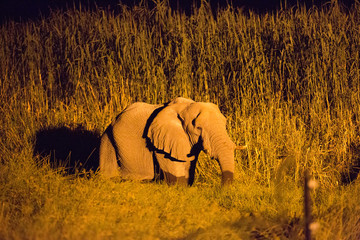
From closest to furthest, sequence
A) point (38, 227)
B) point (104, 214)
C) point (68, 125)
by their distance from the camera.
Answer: point (38, 227) → point (104, 214) → point (68, 125)

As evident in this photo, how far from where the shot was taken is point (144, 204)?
15.7 ft

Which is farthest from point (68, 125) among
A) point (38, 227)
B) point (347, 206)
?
point (347, 206)

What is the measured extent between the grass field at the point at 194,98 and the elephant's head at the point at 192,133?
13.4 inches

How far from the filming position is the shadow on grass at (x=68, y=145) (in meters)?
6.56

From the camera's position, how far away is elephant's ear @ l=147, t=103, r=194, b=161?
210 inches

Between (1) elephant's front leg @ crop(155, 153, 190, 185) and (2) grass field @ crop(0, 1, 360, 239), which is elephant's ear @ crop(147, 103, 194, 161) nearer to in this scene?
(1) elephant's front leg @ crop(155, 153, 190, 185)

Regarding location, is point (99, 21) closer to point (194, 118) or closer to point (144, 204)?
point (194, 118)

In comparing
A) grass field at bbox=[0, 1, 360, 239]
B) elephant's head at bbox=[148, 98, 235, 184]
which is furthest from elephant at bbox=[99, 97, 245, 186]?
grass field at bbox=[0, 1, 360, 239]

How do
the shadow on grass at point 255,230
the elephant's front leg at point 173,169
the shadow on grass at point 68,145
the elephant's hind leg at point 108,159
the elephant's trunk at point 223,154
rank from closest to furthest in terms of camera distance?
the shadow on grass at point 255,230, the elephant's trunk at point 223,154, the elephant's front leg at point 173,169, the elephant's hind leg at point 108,159, the shadow on grass at point 68,145

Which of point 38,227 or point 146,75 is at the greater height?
point 146,75

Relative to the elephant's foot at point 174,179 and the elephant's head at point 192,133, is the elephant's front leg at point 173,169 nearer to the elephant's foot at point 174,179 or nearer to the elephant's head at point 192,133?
the elephant's foot at point 174,179

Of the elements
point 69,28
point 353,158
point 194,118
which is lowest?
point 353,158

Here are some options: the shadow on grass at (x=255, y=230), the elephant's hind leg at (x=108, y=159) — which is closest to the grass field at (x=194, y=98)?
the shadow on grass at (x=255, y=230)

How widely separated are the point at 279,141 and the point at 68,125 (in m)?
2.71
